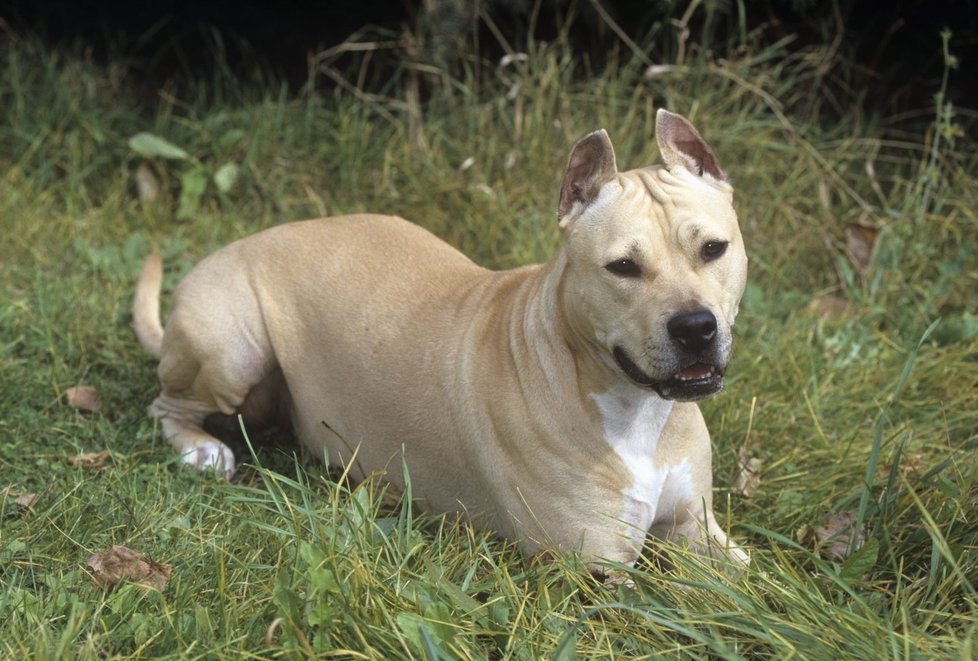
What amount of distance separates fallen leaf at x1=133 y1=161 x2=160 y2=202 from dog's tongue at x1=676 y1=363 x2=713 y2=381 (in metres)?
3.62

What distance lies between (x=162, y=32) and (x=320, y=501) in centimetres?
458

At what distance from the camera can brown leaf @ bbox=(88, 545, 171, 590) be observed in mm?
2865

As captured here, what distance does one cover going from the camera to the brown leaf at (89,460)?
3598 millimetres

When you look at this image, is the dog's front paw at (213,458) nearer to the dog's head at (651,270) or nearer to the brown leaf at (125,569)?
the brown leaf at (125,569)

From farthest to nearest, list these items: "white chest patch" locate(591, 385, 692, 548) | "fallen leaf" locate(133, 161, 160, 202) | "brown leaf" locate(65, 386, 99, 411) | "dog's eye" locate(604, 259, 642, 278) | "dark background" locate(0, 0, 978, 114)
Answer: "dark background" locate(0, 0, 978, 114)
"fallen leaf" locate(133, 161, 160, 202)
"brown leaf" locate(65, 386, 99, 411)
"white chest patch" locate(591, 385, 692, 548)
"dog's eye" locate(604, 259, 642, 278)

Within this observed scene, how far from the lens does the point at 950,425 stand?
13.4 ft

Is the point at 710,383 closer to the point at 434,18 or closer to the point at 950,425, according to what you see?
the point at 950,425

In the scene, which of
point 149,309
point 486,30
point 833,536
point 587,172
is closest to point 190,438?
point 149,309

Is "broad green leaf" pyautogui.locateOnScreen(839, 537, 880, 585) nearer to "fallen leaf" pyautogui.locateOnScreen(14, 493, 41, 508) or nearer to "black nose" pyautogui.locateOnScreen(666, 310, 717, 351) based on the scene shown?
"black nose" pyautogui.locateOnScreen(666, 310, 717, 351)

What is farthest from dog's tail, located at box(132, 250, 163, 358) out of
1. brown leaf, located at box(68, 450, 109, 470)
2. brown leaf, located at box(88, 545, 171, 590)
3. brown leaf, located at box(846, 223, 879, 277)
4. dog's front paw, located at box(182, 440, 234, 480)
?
brown leaf, located at box(846, 223, 879, 277)

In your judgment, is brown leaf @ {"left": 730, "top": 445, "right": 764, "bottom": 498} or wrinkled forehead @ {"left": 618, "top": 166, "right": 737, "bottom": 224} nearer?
wrinkled forehead @ {"left": 618, "top": 166, "right": 737, "bottom": 224}

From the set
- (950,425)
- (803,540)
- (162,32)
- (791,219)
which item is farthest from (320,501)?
(162,32)

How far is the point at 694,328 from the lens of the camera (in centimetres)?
278

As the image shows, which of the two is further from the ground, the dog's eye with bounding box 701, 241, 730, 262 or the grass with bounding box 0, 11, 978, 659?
the dog's eye with bounding box 701, 241, 730, 262
